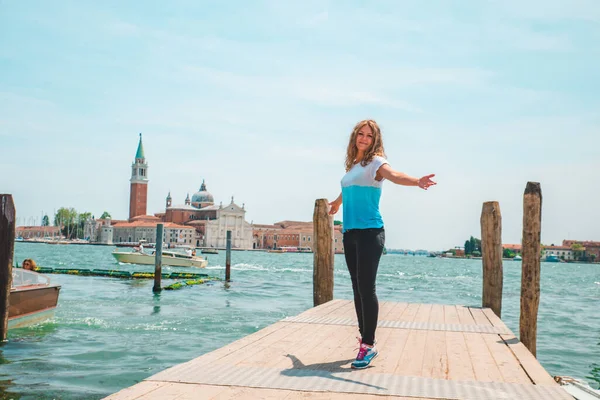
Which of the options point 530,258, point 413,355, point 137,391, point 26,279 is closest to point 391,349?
point 413,355

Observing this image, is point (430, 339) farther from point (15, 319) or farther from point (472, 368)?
point (15, 319)

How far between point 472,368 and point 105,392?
4.76 m

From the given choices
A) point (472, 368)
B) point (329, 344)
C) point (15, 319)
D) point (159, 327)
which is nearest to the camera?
point (472, 368)

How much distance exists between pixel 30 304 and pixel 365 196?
29.3ft

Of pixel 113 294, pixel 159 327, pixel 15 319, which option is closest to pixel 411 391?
pixel 15 319

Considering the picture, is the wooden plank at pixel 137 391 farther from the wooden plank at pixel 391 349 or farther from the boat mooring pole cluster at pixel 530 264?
the boat mooring pole cluster at pixel 530 264

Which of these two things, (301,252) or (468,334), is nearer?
(468,334)

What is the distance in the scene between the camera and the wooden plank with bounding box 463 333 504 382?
3.90 meters

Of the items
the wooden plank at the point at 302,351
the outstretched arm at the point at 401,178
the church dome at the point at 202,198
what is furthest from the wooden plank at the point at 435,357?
the church dome at the point at 202,198

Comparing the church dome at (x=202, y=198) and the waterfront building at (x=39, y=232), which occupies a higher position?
the church dome at (x=202, y=198)

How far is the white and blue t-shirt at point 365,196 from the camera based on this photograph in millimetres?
4203

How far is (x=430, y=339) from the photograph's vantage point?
5352 mm

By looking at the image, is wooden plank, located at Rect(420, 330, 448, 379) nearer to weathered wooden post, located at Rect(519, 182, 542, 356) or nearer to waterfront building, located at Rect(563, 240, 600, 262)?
weathered wooden post, located at Rect(519, 182, 542, 356)

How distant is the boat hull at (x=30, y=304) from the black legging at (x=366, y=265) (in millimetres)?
7888
